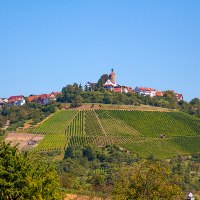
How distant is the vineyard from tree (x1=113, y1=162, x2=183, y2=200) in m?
58.0

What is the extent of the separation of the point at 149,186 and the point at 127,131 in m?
75.5

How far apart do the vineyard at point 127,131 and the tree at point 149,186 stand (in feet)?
190

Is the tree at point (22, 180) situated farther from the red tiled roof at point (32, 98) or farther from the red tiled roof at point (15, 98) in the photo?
the red tiled roof at point (15, 98)

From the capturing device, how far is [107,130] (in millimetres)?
100875

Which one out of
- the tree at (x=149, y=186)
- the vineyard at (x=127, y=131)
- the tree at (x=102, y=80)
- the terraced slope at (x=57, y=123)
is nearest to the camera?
the tree at (x=149, y=186)

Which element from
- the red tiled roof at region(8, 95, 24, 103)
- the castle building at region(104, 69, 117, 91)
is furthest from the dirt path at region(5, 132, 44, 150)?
the red tiled roof at region(8, 95, 24, 103)

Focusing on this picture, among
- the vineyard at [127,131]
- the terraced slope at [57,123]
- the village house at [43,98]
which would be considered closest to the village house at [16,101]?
the village house at [43,98]

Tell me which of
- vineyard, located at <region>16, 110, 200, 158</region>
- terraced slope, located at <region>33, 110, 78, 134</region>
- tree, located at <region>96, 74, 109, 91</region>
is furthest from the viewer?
tree, located at <region>96, 74, 109, 91</region>

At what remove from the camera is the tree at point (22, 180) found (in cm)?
2380

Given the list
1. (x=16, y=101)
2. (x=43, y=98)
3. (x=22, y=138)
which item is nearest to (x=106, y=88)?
(x=43, y=98)

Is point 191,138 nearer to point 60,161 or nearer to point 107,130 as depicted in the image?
point 107,130

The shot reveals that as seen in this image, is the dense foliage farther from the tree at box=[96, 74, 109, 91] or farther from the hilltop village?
the hilltop village

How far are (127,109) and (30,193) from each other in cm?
9212

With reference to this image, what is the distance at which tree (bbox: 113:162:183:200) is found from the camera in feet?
81.3
